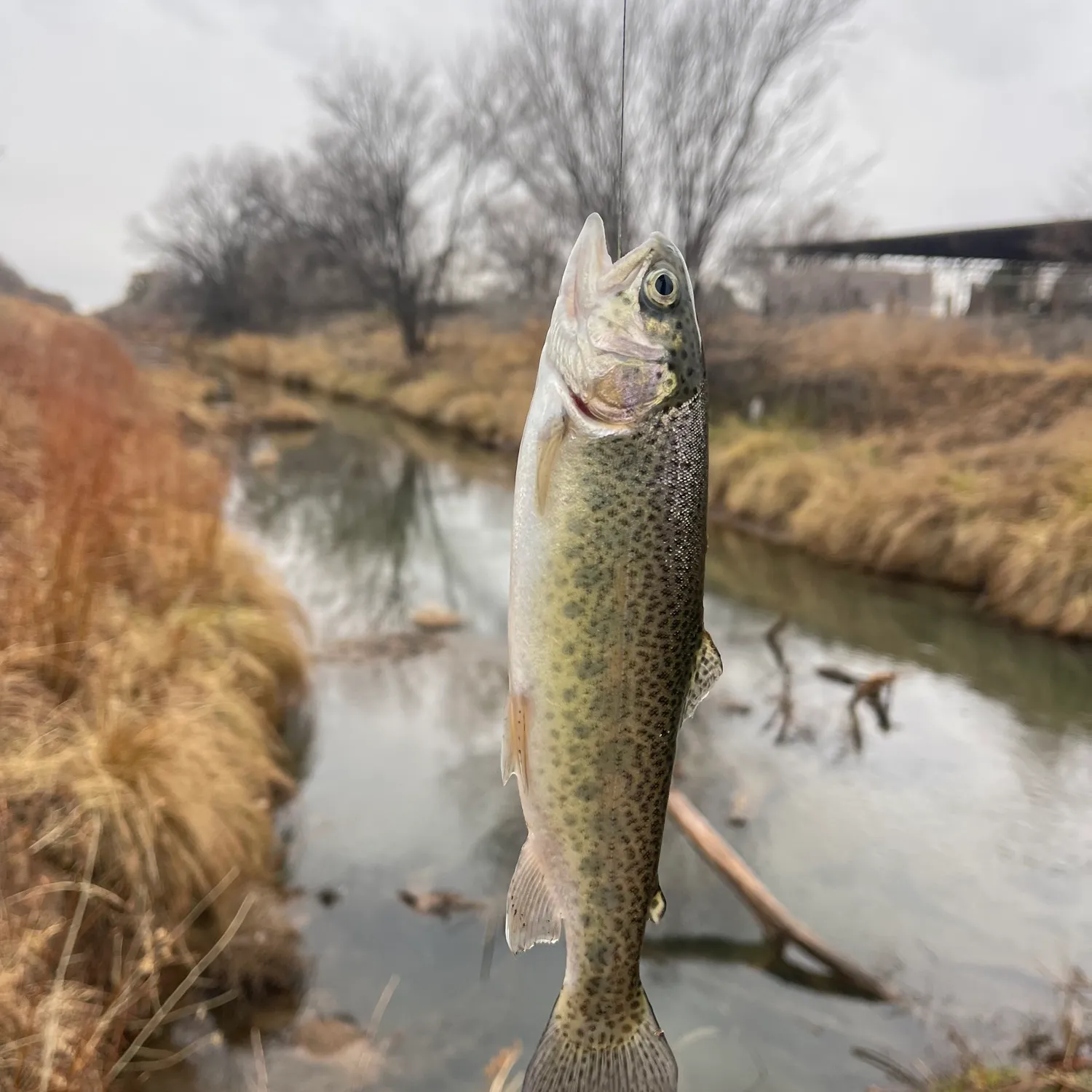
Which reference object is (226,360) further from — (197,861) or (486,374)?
(197,861)

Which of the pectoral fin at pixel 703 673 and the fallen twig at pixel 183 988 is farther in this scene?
the fallen twig at pixel 183 988

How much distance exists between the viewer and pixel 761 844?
18.8 feet

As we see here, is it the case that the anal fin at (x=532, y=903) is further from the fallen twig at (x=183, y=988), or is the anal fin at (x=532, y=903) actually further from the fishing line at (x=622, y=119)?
the fallen twig at (x=183, y=988)

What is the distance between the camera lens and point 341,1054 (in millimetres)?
3910

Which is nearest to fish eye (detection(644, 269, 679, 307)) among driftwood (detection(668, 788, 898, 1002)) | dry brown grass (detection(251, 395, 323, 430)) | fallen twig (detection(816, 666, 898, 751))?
driftwood (detection(668, 788, 898, 1002))

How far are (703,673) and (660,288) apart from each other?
688 mm

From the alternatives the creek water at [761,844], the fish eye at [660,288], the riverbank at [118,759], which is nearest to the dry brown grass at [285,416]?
the creek water at [761,844]

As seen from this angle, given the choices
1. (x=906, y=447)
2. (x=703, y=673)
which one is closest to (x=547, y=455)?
(x=703, y=673)

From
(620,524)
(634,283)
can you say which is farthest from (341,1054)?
(634,283)

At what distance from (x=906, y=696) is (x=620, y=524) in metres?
7.74

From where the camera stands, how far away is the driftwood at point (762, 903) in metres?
4.49

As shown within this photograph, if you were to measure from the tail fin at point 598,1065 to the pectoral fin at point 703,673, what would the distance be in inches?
20.8

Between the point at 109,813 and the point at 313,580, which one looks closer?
the point at 109,813

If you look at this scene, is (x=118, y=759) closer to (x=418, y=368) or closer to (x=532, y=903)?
(x=532, y=903)
